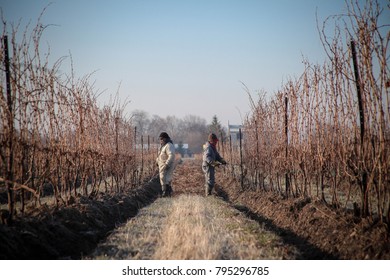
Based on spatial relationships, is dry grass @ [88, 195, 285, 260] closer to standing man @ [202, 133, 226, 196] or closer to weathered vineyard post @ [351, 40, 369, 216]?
weathered vineyard post @ [351, 40, 369, 216]

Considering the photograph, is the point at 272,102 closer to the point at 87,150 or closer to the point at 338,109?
the point at 338,109

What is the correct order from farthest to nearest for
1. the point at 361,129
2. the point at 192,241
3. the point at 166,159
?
the point at 166,159 < the point at 361,129 < the point at 192,241

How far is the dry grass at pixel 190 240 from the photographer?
3.74 m

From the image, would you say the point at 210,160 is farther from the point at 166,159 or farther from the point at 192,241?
the point at 192,241

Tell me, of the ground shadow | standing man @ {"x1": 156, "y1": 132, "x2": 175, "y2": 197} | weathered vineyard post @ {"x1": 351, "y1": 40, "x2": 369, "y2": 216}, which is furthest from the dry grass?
standing man @ {"x1": 156, "y1": 132, "x2": 175, "y2": 197}

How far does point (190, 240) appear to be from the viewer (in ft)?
13.6

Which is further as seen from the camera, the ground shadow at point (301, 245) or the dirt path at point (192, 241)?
the ground shadow at point (301, 245)

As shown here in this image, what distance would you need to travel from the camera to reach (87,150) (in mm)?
6738

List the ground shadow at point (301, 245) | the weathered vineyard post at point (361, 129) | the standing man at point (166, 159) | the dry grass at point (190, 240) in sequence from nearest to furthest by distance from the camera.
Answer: the dry grass at point (190, 240) < the ground shadow at point (301, 245) < the weathered vineyard post at point (361, 129) < the standing man at point (166, 159)

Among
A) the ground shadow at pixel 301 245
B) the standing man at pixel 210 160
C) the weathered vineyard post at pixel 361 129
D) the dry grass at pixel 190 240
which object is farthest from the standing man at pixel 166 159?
the weathered vineyard post at pixel 361 129

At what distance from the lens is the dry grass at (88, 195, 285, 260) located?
12.3ft

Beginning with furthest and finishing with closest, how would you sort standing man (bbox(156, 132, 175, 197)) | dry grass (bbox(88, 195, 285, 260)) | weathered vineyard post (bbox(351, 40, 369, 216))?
1. standing man (bbox(156, 132, 175, 197))
2. weathered vineyard post (bbox(351, 40, 369, 216))
3. dry grass (bbox(88, 195, 285, 260))

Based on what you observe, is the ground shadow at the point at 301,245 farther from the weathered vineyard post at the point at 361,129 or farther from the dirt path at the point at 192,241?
the weathered vineyard post at the point at 361,129

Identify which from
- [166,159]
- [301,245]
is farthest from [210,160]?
Answer: [301,245]
